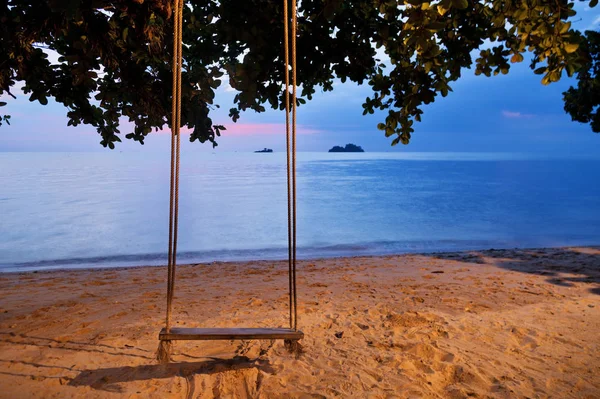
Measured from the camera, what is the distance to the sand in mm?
3135

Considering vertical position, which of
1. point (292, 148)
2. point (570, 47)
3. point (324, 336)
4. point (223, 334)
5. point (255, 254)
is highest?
point (570, 47)

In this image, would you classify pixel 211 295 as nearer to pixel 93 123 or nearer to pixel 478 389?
pixel 93 123

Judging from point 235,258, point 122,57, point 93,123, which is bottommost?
point 235,258

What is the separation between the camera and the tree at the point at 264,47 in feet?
8.66

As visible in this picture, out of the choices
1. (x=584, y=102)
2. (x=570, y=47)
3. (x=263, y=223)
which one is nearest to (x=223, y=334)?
(x=570, y=47)

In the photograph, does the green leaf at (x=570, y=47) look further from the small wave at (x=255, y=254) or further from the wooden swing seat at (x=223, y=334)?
the small wave at (x=255, y=254)

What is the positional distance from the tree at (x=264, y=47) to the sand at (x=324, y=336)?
1.71 m

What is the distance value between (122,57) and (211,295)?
113 inches

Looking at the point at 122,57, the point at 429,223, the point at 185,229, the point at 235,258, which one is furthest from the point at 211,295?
the point at 429,223

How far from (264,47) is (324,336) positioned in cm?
236

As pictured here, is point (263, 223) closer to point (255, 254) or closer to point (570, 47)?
point (255, 254)

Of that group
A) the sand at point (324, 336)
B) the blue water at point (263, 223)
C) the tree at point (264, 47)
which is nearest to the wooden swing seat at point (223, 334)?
the sand at point (324, 336)

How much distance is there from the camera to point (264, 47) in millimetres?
3152

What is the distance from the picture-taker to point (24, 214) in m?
17.2
